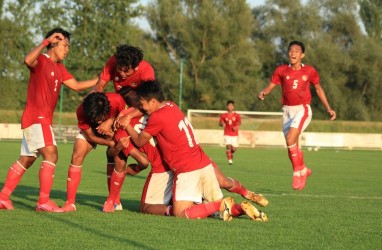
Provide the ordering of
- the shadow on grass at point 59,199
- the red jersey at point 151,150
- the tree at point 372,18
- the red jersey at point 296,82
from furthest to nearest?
the tree at point 372,18
the red jersey at point 296,82
the shadow on grass at point 59,199
the red jersey at point 151,150

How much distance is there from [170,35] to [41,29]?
10500mm

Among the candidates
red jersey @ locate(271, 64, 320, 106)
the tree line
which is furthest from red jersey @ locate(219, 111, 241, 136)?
the tree line

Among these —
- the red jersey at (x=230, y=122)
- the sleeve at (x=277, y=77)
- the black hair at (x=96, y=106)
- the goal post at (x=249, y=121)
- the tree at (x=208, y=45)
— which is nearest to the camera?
the black hair at (x=96, y=106)

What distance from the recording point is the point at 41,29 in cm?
5956

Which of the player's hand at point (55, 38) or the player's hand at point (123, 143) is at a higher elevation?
the player's hand at point (55, 38)

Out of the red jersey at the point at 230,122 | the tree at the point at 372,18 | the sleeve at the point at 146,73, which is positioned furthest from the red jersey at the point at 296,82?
the tree at the point at 372,18

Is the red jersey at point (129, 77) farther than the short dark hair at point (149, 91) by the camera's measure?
Yes

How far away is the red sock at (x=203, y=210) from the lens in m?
9.45

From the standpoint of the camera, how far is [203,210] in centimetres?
946

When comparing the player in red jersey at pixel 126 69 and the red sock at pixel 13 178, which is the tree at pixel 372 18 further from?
the red sock at pixel 13 178

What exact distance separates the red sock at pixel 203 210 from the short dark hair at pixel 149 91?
4.42 feet

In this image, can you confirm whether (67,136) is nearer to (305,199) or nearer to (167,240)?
(305,199)

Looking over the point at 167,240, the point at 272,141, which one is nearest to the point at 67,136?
the point at 272,141

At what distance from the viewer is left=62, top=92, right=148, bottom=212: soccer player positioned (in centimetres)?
973
